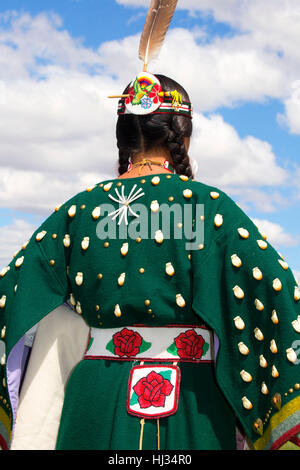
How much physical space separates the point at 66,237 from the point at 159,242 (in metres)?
0.42

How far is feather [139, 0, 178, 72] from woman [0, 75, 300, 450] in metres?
0.81

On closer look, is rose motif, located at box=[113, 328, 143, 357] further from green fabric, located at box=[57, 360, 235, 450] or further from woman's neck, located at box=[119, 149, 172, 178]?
woman's neck, located at box=[119, 149, 172, 178]

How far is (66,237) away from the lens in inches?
85.7

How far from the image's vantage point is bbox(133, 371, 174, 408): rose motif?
191 cm

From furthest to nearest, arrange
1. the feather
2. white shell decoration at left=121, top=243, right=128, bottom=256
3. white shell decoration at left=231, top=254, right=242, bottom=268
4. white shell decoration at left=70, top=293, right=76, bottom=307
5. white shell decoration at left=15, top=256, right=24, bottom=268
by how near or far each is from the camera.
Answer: the feather, white shell decoration at left=15, top=256, right=24, bottom=268, white shell decoration at left=70, top=293, right=76, bottom=307, white shell decoration at left=121, top=243, right=128, bottom=256, white shell decoration at left=231, top=254, right=242, bottom=268

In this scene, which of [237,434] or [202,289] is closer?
[202,289]

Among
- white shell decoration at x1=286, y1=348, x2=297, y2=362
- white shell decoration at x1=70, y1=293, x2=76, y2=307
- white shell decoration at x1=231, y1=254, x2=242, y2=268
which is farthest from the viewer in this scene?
white shell decoration at x1=70, y1=293, x2=76, y2=307

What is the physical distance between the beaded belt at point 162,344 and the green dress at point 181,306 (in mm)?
26

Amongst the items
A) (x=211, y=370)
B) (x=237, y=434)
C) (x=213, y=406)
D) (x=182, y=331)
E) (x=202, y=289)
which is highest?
(x=202, y=289)

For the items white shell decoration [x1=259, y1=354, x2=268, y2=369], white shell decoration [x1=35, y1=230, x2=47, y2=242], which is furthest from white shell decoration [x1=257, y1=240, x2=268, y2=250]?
white shell decoration [x1=35, y1=230, x2=47, y2=242]

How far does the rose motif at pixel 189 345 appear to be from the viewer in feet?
6.38

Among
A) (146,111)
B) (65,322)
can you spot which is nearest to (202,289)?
(65,322)

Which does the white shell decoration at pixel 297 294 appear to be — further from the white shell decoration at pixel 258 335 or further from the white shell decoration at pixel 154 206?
the white shell decoration at pixel 154 206

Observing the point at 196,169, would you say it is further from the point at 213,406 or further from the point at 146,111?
the point at 213,406
